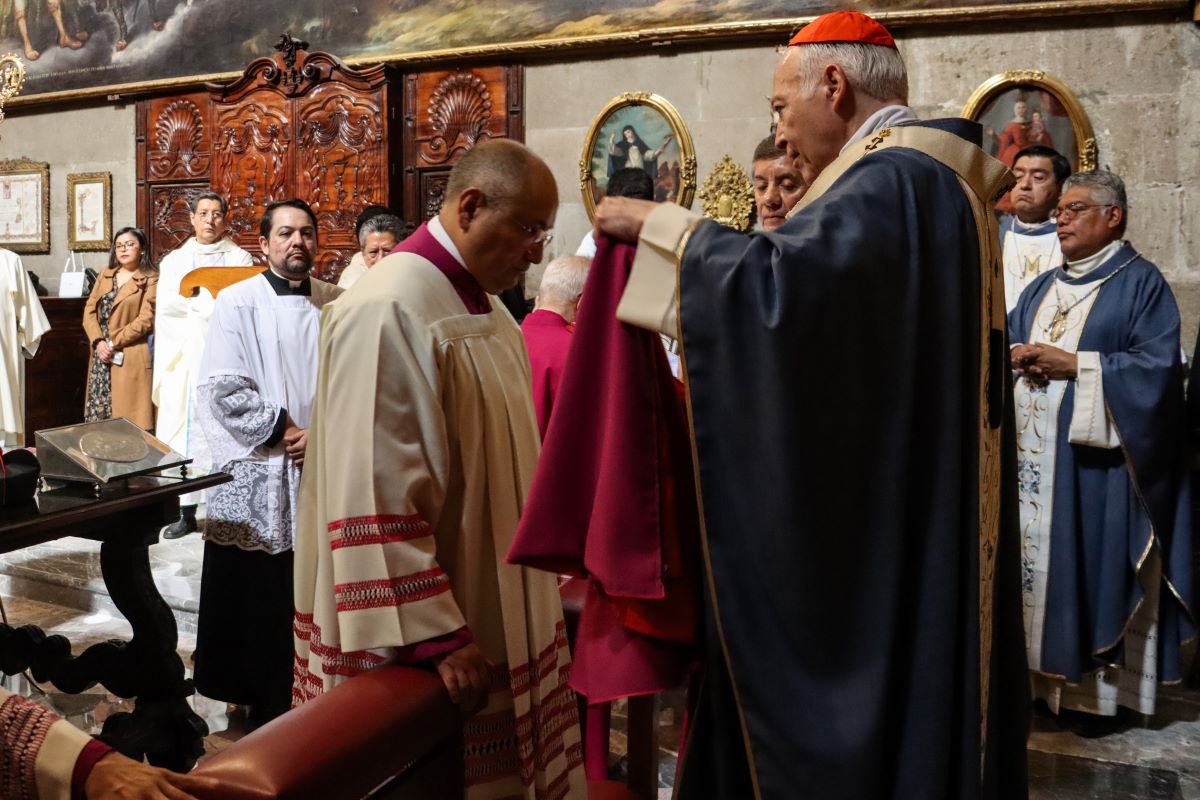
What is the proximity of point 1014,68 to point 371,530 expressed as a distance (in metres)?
6.10

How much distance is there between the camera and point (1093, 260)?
4.11m

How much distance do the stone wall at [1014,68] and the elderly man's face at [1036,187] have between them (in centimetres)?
140

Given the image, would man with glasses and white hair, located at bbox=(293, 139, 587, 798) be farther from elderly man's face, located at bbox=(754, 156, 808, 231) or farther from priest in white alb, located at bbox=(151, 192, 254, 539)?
priest in white alb, located at bbox=(151, 192, 254, 539)

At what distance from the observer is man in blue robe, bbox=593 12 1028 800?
150cm

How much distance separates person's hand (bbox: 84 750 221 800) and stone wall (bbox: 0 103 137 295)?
31.3 ft

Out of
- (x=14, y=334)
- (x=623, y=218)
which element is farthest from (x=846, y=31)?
(x=14, y=334)

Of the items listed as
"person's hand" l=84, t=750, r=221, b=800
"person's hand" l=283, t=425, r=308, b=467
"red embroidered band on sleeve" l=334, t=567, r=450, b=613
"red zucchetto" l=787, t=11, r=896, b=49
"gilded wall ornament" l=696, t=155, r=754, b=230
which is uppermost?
"gilded wall ornament" l=696, t=155, r=754, b=230

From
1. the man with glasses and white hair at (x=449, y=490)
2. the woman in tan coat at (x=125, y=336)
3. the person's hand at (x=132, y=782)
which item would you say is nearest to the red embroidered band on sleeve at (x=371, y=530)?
the man with glasses and white hair at (x=449, y=490)

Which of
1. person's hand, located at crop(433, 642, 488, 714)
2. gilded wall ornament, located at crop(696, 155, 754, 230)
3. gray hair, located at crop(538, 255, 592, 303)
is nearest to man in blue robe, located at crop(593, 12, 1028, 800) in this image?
person's hand, located at crop(433, 642, 488, 714)

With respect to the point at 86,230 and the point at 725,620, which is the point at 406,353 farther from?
the point at 86,230

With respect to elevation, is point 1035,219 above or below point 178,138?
below

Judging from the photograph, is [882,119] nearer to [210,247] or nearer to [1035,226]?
[1035,226]

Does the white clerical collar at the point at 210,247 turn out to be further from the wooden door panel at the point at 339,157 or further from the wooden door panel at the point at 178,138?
the wooden door panel at the point at 178,138

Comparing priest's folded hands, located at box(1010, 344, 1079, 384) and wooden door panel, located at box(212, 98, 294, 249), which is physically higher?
wooden door panel, located at box(212, 98, 294, 249)
